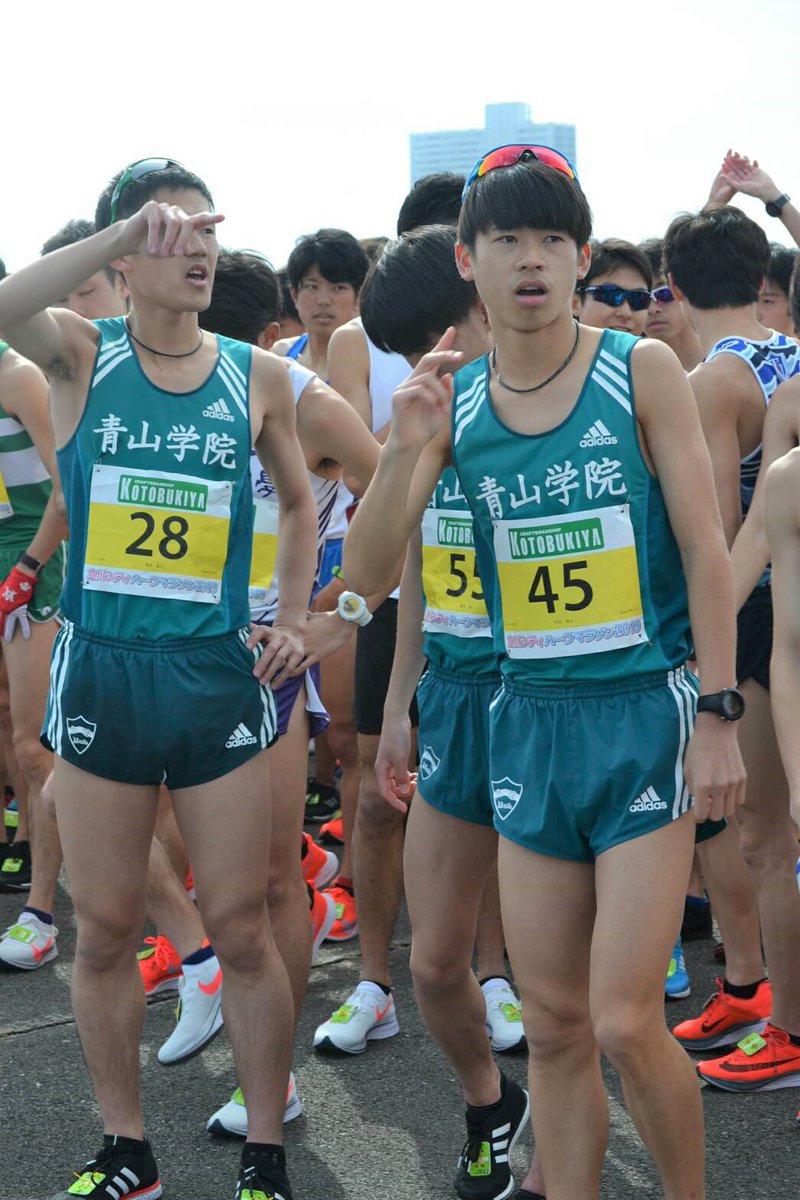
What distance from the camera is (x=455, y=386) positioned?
3035 millimetres

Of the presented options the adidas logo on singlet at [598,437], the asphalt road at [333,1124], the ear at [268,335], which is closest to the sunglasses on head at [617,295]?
the ear at [268,335]

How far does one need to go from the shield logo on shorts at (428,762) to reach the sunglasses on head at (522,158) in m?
1.27

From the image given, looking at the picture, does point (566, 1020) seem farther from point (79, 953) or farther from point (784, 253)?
point (784, 253)

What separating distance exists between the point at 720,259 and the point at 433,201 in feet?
3.67

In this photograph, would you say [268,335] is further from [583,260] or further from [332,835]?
[332,835]

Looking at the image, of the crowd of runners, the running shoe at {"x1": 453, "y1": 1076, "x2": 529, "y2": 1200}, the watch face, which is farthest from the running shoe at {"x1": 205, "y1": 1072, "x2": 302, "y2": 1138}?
the watch face

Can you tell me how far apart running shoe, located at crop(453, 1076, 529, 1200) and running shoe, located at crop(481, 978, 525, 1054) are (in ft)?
2.29

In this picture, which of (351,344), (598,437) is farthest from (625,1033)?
(351,344)

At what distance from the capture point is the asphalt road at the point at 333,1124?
11.7 feet

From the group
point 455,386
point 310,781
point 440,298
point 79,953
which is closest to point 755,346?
point 440,298

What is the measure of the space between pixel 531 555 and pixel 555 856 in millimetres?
574

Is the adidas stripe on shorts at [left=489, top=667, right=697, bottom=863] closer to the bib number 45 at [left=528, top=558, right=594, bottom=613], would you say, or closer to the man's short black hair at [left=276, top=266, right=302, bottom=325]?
the bib number 45 at [left=528, top=558, right=594, bottom=613]

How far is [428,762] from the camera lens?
3.45m

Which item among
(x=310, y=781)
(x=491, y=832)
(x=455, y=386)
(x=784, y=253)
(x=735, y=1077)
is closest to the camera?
(x=455, y=386)
